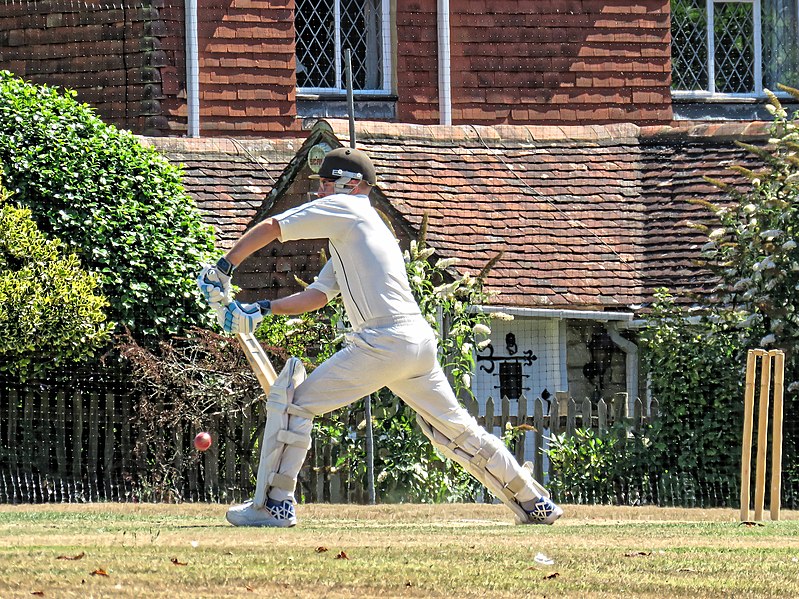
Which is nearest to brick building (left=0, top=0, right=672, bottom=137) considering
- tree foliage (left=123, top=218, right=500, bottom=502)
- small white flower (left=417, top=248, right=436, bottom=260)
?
tree foliage (left=123, top=218, right=500, bottom=502)

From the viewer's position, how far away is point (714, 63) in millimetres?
22547

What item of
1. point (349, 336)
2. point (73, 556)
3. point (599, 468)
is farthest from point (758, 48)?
point (73, 556)

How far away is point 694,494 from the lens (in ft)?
47.6

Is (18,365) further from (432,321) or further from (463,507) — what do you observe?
(463,507)

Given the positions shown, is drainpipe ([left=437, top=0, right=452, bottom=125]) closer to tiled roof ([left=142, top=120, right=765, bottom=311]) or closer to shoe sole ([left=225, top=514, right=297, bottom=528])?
tiled roof ([left=142, top=120, right=765, bottom=311])

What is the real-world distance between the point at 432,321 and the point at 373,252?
17.3 feet

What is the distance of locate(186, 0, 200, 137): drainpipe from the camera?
65.6 feet

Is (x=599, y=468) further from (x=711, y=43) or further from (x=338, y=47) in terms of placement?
(x=711, y=43)

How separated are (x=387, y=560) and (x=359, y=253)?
2.18 meters

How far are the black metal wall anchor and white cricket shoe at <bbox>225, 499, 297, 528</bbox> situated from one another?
8773 mm

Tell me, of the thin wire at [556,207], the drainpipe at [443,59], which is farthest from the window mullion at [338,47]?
the thin wire at [556,207]

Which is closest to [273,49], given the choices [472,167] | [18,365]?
[472,167]

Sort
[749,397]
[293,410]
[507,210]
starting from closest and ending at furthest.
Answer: [293,410] → [749,397] → [507,210]

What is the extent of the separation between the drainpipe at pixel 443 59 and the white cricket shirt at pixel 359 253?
12186mm
